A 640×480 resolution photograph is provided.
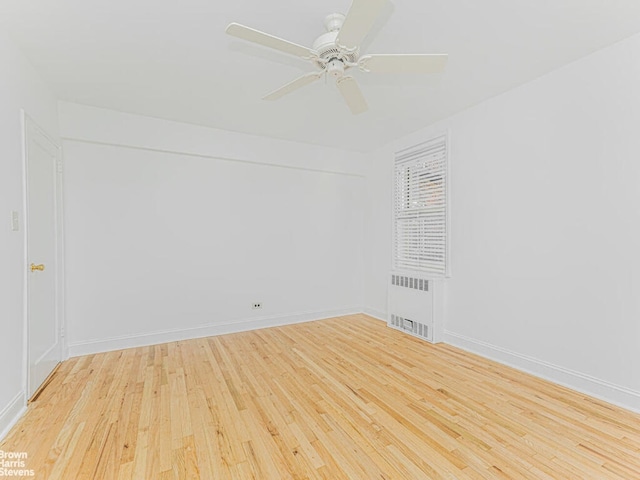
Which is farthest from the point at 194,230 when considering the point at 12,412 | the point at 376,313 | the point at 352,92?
the point at 376,313

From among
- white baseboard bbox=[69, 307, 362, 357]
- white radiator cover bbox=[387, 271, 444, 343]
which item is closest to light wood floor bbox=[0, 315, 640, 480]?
white baseboard bbox=[69, 307, 362, 357]

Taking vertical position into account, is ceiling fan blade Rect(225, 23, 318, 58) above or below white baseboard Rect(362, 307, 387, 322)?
above

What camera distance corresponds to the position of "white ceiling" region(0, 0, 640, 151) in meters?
1.93

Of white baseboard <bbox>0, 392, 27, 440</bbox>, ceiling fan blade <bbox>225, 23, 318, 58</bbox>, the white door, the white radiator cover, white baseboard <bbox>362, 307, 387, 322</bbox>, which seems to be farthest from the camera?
white baseboard <bbox>362, 307, 387, 322</bbox>

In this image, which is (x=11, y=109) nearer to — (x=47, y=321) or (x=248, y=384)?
(x=47, y=321)

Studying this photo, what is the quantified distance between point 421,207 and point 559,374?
2.20 meters

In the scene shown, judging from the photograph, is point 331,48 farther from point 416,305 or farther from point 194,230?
point 416,305

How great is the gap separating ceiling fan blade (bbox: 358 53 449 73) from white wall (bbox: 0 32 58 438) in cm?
235

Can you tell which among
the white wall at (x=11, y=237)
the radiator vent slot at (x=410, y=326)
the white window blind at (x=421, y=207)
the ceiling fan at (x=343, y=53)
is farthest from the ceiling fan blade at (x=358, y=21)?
the radiator vent slot at (x=410, y=326)

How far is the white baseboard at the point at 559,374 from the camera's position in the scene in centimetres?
226

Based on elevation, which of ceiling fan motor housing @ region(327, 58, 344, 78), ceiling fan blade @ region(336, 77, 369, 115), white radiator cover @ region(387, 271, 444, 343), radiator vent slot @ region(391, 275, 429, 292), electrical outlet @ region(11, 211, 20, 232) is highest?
ceiling fan motor housing @ region(327, 58, 344, 78)

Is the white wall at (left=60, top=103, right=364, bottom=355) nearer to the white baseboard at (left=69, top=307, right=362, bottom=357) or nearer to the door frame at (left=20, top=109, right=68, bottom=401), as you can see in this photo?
the white baseboard at (left=69, top=307, right=362, bottom=357)

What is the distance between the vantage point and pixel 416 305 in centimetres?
387

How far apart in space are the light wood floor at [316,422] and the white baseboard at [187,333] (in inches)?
7.8
